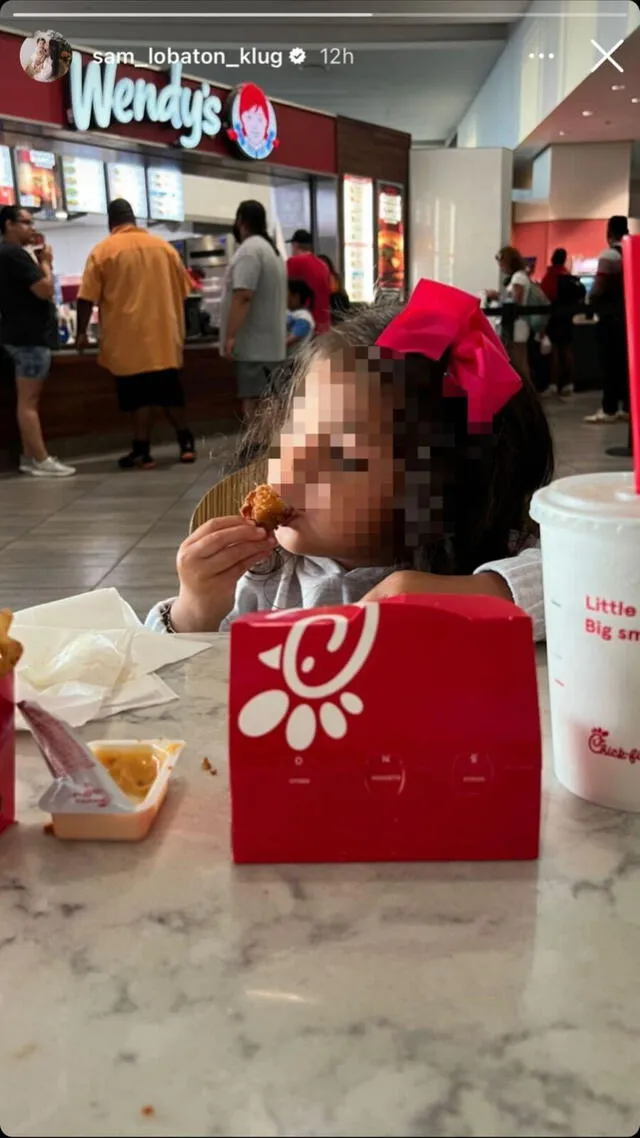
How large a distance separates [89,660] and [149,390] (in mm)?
5268

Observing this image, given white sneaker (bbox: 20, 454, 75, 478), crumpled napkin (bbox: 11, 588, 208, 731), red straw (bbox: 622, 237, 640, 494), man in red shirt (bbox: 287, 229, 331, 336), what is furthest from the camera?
man in red shirt (bbox: 287, 229, 331, 336)

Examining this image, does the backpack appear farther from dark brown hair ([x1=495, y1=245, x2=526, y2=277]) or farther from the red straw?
the red straw

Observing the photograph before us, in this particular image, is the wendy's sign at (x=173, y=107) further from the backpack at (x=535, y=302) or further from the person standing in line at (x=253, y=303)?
the backpack at (x=535, y=302)

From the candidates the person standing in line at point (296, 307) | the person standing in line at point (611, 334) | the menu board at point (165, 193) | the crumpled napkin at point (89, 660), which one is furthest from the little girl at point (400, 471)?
the menu board at point (165, 193)

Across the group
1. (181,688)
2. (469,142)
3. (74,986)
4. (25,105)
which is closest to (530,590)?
(181,688)

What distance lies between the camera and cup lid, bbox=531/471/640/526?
0.59m

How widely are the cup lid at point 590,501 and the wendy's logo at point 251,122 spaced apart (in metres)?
7.41

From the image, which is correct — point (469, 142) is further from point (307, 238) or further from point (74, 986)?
point (74, 986)

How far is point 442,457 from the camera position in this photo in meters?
0.99

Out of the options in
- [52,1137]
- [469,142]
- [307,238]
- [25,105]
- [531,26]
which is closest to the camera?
[52,1137]

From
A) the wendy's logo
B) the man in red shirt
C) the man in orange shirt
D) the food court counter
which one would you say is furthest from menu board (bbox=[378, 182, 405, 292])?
the man in orange shirt

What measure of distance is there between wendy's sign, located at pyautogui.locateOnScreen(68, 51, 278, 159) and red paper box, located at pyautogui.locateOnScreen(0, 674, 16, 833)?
6.35 meters

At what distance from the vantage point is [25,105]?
19.4 ft

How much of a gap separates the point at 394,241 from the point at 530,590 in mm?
9819
